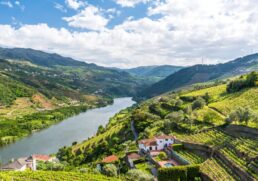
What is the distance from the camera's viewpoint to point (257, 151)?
42.2 meters

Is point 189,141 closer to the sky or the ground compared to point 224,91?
closer to the ground

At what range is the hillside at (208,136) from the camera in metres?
42.5

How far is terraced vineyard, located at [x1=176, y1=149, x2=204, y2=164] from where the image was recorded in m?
48.7

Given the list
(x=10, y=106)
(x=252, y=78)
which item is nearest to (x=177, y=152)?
(x=252, y=78)

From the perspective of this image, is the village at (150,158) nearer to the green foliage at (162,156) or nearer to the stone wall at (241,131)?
the green foliage at (162,156)

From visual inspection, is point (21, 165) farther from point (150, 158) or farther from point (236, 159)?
point (236, 159)

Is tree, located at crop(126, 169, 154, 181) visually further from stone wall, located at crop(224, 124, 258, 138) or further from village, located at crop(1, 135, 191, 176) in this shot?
stone wall, located at crop(224, 124, 258, 138)

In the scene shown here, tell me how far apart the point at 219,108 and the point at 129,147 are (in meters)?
22.8

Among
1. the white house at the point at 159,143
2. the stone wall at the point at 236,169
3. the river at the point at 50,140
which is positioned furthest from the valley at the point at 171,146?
the river at the point at 50,140

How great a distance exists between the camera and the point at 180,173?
144 feet

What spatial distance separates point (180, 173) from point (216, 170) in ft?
15.8

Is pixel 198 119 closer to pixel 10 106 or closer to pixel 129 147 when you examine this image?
pixel 129 147

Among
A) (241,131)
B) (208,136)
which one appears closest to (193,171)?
(241,131)

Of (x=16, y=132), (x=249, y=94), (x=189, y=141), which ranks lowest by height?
(x=16, y=132)
